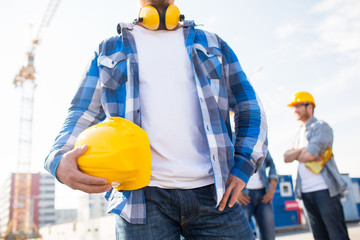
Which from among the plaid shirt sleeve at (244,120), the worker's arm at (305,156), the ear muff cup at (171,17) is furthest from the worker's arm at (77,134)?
the worker's arm at (305,156)

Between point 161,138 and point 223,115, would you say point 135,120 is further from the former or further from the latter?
point 223,115

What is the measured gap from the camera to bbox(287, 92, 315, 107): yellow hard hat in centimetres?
490

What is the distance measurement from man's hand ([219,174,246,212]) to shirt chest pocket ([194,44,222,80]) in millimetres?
595

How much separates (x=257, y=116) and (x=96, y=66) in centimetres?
96

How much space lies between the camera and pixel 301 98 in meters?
4.93

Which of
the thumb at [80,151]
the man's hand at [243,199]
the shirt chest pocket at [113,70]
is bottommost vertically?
the man's hand at [243,199]

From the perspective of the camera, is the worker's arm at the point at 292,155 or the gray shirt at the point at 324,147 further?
the worker's arm at the point at 292,155

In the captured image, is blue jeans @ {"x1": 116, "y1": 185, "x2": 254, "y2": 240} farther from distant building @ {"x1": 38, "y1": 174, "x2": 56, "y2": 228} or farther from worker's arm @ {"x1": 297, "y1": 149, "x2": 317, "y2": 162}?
distant building @ {"x1": 38, "y1": 174, "x2": 56, "y2": 228}

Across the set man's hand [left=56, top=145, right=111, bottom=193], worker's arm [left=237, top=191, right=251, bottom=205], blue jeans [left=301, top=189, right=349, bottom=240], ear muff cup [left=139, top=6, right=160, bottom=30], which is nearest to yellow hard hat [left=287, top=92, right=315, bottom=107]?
blue jeans [left=301, top=189, right=349, bottom=240]

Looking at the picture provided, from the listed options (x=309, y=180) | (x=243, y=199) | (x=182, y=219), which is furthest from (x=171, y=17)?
(x=309, y=180)

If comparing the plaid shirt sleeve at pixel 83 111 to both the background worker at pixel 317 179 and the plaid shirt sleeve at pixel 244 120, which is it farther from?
the background worker at pixel 317 179

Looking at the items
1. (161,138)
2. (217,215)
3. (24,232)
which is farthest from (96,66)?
(24,232)

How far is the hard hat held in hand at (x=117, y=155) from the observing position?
123cm

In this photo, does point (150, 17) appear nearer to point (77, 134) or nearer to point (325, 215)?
point (77, 134)
